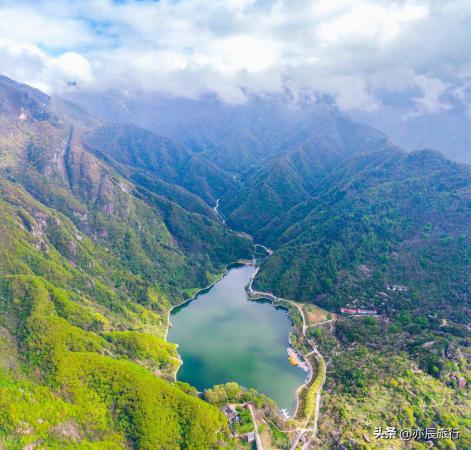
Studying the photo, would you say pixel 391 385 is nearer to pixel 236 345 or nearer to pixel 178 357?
pixel 236 345

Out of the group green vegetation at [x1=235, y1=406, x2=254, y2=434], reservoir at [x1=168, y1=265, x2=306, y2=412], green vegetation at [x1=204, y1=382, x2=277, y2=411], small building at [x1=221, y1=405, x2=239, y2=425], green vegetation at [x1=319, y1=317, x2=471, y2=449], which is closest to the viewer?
green vegetation at [x1=235, y1=406, x2=254, y2=434]

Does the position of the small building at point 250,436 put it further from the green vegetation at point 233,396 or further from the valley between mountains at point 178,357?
the green vegetation at point 233,396

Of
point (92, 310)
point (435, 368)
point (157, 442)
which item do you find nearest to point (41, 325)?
point (92, 310)

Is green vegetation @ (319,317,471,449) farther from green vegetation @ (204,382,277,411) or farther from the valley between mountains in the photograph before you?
green vegetation @ (204,382,277,411)

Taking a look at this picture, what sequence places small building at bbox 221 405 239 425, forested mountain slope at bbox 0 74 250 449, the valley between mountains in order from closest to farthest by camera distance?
forested mountain slope at bbox 0 74 250 449
the valley between mountains
small building at bbox 221 405 239 425

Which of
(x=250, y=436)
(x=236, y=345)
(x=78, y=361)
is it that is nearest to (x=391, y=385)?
(x=250, y=436)

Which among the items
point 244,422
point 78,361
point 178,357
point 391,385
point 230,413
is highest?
point 78,361

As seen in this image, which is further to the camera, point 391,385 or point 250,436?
point 391,385

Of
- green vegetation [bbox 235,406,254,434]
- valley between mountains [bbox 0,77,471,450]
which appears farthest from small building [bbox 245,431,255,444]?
valley between mountains [bbox 0,77,471,450]

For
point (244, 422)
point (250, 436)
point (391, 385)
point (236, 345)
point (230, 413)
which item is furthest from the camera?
point (236, 345)
